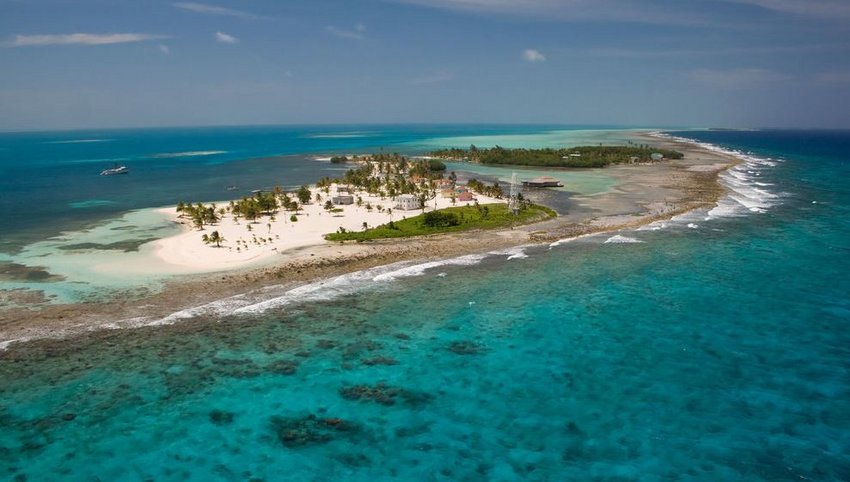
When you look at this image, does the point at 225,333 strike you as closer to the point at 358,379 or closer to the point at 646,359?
the point at 358,379

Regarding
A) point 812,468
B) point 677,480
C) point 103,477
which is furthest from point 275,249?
point 812,468

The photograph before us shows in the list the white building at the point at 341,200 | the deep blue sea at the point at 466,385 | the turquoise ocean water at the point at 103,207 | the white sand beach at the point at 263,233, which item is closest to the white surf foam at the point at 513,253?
the deep blue sea at the point at 466,385

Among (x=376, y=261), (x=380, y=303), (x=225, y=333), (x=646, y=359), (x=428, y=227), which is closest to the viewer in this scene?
(x=646, y=359)

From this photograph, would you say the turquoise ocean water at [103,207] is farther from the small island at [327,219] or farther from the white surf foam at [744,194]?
the white surf foam at [744,194]

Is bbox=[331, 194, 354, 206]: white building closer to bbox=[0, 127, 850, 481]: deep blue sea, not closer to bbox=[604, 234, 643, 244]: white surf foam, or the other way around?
bbox=[0, 127, 850, 481]: deep blue sea

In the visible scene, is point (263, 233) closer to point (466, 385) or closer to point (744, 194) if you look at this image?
point (466, 385)

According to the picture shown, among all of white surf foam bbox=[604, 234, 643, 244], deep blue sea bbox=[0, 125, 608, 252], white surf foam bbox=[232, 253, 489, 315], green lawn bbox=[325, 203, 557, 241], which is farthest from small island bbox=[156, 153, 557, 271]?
deep blue sea bbox=[0, 125, 608, 252]

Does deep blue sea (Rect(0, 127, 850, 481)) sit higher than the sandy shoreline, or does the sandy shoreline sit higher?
the sandy shoreline
